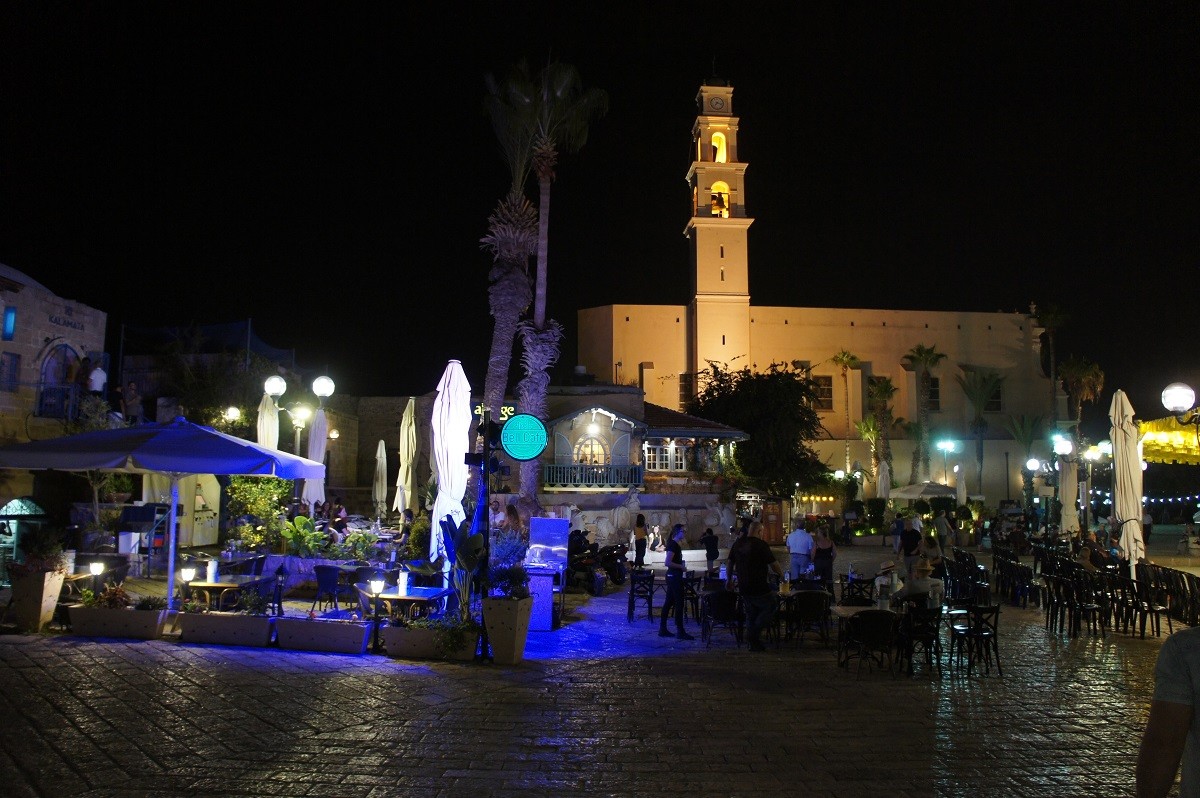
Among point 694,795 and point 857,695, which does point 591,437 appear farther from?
point 694,795

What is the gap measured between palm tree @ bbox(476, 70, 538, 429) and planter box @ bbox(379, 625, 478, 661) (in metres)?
13.5

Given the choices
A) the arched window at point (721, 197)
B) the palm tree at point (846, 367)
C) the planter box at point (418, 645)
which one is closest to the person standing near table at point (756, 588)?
the planter box at point (418, 645)

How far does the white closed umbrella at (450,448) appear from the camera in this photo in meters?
11.0

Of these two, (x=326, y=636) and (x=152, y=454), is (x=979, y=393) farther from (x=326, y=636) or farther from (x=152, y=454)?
(x=152, y=454)

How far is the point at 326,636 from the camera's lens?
8.70 m

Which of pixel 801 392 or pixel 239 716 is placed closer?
pixel 239 716

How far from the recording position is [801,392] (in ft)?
111

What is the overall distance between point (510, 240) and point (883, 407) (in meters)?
26.4

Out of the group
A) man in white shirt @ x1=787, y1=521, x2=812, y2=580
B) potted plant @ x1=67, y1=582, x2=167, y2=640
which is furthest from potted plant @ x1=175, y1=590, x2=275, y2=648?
man in white shirt @ x1=787, y1=521, x2=812, y2=580

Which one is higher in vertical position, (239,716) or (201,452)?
(201,452)

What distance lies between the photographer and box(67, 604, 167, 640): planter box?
354 inches

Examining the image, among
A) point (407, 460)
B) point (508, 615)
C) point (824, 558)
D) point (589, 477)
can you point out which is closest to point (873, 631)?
point (508, 615)

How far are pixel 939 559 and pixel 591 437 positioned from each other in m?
16.2

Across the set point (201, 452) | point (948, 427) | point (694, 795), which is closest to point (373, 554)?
point (201, 452)
